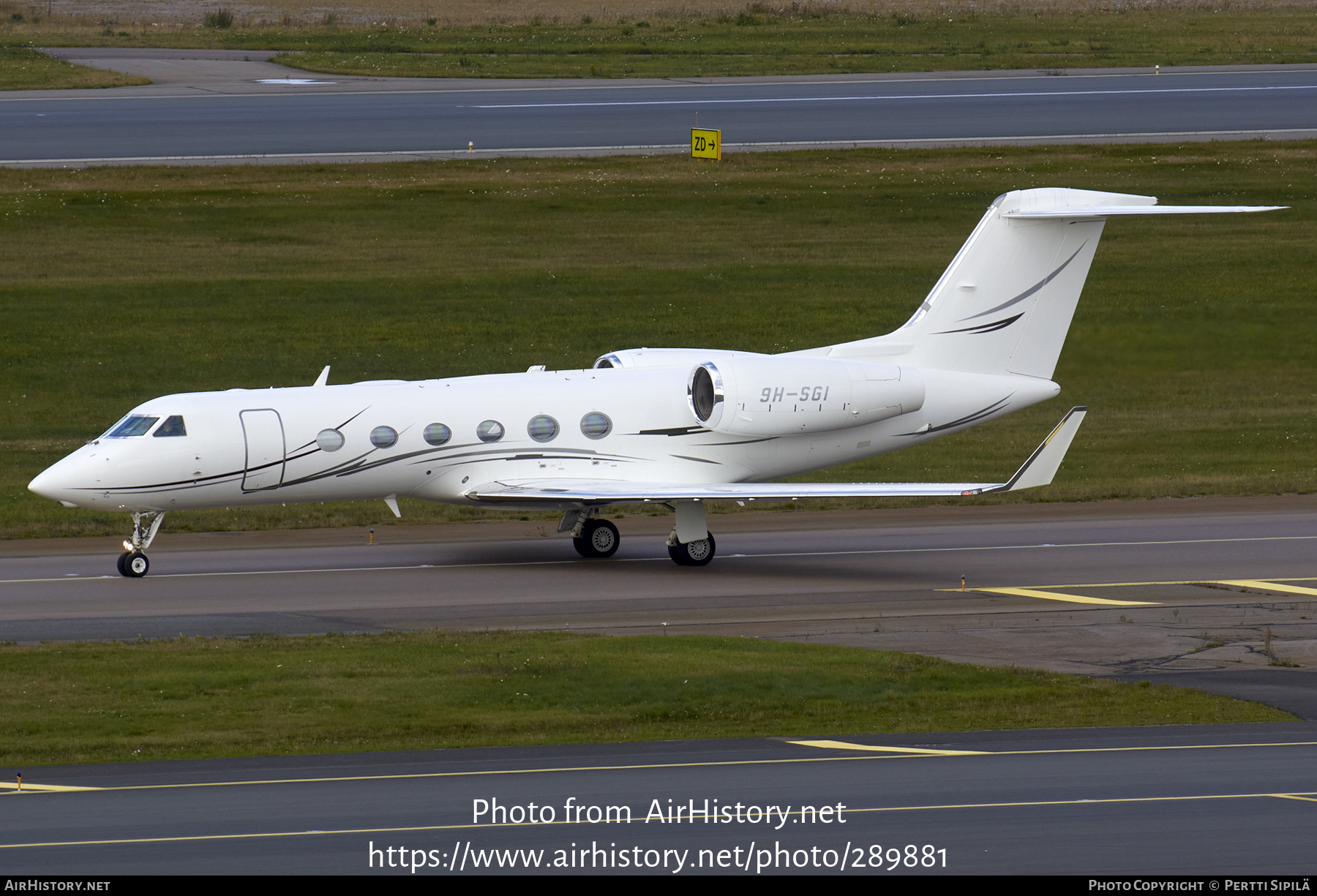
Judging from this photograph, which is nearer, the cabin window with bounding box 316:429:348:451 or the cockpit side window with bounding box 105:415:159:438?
the cockpit side window with bounding box 105:415:159:438

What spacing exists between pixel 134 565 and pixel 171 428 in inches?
84.9

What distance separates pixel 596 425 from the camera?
2684 cm

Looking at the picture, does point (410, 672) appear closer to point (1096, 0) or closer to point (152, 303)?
point (152, 303)

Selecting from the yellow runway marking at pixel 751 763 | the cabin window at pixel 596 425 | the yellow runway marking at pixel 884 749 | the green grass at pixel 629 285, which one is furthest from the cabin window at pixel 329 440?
the yellow runway marking at pixel 884 749

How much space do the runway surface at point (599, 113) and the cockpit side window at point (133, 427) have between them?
97.9ft

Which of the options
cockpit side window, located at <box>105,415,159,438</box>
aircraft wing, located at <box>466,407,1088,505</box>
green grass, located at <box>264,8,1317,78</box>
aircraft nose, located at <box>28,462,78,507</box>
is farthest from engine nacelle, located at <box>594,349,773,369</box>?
green grass, located at <box>264,8,1317,78</box>

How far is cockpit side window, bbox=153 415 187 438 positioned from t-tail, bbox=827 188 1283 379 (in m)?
10.3

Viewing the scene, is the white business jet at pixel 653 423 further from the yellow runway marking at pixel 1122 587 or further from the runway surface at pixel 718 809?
the runway surface at pixel 718 809

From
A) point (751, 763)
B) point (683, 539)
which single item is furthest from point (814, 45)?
point (751, 763)

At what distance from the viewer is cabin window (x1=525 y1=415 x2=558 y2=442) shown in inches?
1043

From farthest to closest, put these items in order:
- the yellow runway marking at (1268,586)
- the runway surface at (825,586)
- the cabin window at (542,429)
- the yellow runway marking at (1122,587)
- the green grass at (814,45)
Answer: the green grass at (814,45) → the cabin window at (542,429) → the yellow runway marking at (1268,586) → the yellow runway marking at (1122,587) → the runway surface at (825,586)

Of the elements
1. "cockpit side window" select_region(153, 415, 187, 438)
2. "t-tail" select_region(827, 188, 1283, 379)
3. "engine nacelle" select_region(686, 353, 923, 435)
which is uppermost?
"t-tail" select_region(827, 188, 1283, 379)

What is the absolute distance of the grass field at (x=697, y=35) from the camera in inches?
2677

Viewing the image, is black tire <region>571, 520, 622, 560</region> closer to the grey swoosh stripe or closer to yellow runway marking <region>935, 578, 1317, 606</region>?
yellow runway marking <region>935, 578, 1317, 606</region>
